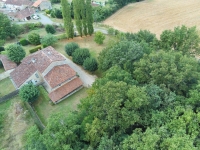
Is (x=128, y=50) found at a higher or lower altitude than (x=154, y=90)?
higher

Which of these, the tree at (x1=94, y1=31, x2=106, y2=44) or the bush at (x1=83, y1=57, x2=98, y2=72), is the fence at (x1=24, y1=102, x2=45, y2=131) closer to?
the bush at (x1=83, y1=57, x2=98, y2=72)

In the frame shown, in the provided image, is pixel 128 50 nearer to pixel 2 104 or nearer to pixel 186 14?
pixel 2 104

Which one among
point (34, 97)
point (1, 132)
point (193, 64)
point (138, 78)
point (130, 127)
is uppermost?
point (193, 64)

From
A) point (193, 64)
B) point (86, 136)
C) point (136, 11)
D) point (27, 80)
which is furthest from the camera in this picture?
point (136, 11)

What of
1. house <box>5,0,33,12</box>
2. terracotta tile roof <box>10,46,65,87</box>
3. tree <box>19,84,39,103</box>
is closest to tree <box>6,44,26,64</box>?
terracotta tile roof <box>10,46,65,87</box>

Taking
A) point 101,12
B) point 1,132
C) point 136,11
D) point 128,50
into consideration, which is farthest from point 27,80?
point 136,11

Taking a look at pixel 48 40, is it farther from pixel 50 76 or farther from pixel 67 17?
pixel 50 76
